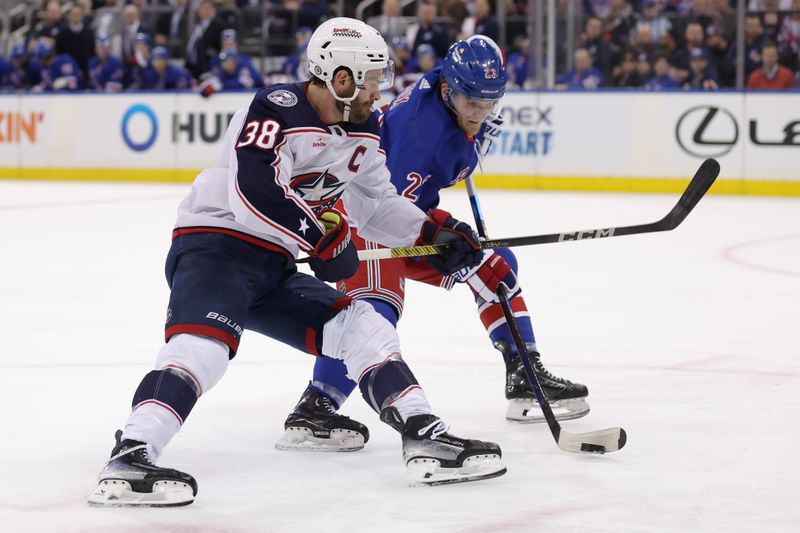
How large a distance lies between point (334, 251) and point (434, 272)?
2.83 feet

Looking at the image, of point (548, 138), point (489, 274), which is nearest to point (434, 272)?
point (489, 274)

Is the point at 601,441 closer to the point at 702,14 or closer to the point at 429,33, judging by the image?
the point at 702,14

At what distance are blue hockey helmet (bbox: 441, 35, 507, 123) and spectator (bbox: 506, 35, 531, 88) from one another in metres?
8.23

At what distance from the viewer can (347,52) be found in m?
2.97

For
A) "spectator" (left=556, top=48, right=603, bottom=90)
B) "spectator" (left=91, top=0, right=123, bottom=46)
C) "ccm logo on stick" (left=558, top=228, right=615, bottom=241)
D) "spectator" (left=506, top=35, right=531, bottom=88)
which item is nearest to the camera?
"ccm logo on stick" (left=558, top=228, right=615, bottom=241)

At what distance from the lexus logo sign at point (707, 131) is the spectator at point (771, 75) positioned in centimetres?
34

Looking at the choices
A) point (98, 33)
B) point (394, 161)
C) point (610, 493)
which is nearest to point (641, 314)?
point (394, 161)

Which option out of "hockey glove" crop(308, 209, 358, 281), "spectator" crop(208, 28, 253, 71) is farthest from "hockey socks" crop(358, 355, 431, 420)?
"spectator" crop(208, 28, 253, 71)

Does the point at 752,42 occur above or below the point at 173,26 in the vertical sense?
below

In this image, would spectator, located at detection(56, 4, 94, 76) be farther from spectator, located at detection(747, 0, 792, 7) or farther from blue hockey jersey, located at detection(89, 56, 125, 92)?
spectator, located at detection(747, 0, 792, 7)

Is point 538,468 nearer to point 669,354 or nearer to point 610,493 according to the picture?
point 610,493

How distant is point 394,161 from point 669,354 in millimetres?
1459

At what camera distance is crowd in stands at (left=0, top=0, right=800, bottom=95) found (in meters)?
11.0

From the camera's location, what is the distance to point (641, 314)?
539 centimetres
